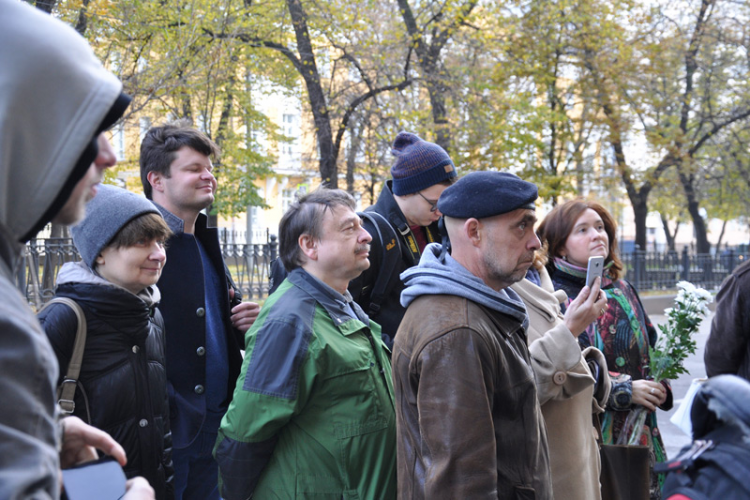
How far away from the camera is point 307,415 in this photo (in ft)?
8.90

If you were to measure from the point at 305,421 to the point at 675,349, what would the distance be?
84.2 inches

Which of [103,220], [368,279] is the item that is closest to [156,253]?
[103,220]

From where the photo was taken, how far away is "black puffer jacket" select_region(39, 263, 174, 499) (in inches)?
103

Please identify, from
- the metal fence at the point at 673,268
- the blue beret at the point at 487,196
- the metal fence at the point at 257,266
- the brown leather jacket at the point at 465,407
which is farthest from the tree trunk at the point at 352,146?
the brown leather jacket at the point at 465,407

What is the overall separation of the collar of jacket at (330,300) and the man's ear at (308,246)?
0.08m

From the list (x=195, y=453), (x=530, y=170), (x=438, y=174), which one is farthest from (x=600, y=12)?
(x=195, y=453)

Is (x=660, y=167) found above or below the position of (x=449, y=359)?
above

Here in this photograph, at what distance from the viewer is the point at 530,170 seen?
51.3 ft

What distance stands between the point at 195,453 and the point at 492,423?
1706mm

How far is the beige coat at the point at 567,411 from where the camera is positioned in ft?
9.24

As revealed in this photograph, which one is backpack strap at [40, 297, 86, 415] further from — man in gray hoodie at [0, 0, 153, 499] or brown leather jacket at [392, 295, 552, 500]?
man in gray hoodie at [0, 0, 153, 499]

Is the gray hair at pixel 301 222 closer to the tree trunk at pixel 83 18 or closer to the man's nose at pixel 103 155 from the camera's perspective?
the man's nose at pixel 103 155

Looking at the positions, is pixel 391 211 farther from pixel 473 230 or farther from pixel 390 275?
pixel 473 230

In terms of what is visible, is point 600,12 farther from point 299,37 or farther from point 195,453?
point 195,453
